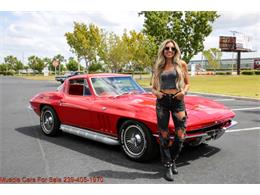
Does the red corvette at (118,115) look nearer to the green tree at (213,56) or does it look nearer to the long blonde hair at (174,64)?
the long blonde hair at (174,64)

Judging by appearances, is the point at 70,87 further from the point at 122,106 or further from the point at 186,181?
the point at 186,181

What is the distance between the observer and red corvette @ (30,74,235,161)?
14.6ft

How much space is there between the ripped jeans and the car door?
5.62 feet

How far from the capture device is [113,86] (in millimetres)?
5676

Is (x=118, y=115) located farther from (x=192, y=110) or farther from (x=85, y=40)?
(x=85, y=40)

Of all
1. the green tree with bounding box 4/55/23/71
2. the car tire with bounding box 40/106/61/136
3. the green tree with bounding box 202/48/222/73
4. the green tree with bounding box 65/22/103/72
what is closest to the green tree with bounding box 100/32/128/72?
the green tree with bounding box 65/22/103/72

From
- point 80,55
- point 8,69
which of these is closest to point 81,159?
point 80,55

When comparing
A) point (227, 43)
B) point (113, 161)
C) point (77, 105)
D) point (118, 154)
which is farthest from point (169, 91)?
point (227, 43)

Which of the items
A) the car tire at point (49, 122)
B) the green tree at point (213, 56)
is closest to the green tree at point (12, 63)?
the green tree at point (213, 56)

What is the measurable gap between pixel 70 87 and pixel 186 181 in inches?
133

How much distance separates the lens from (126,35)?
4741 cm

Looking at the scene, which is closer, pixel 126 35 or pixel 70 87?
pixel 70 87

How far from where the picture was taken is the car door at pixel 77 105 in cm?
543

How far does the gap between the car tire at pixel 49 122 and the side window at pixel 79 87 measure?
2.13 feet
